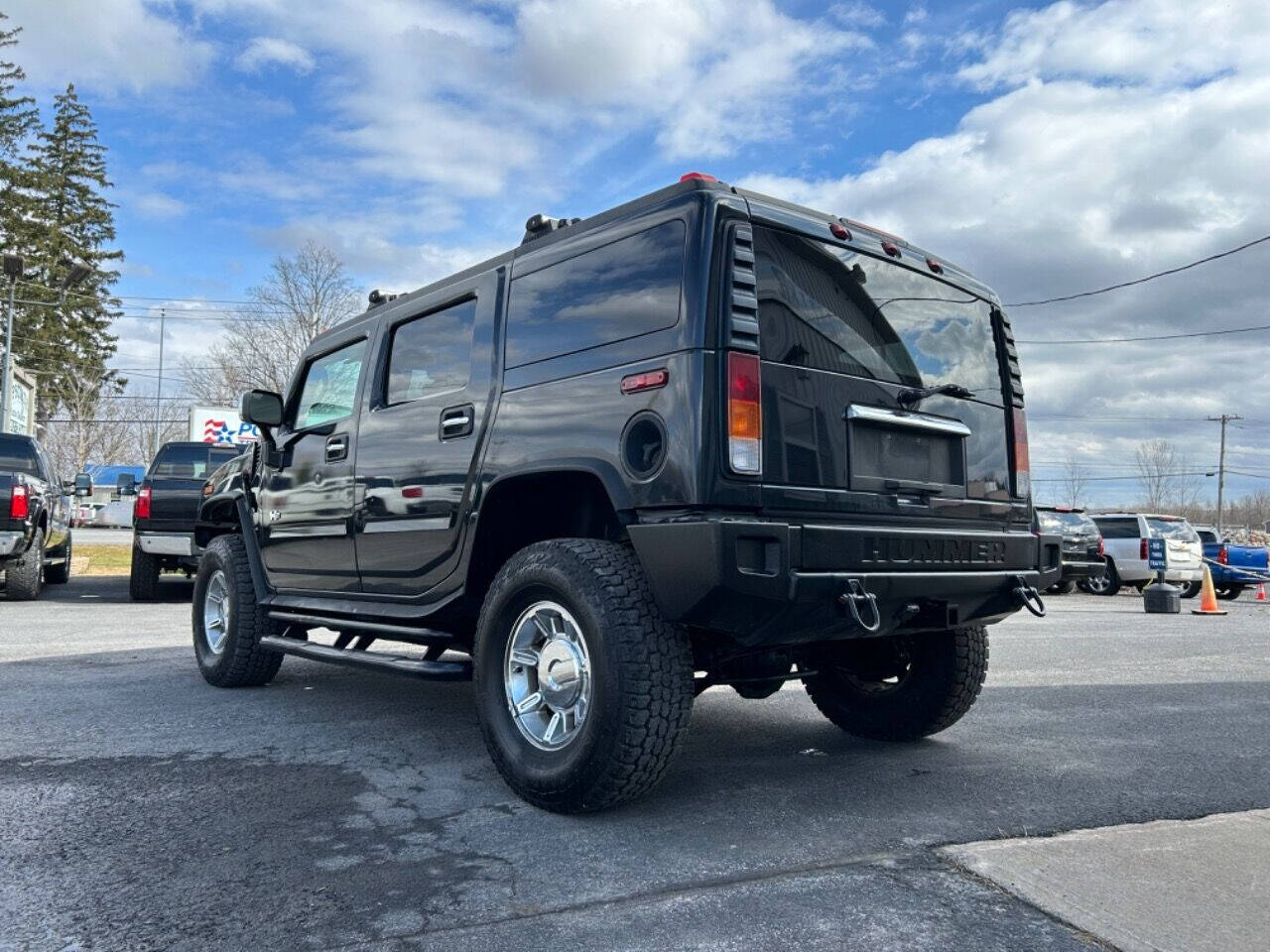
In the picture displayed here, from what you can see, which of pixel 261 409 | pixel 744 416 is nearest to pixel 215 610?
pixel 261 409

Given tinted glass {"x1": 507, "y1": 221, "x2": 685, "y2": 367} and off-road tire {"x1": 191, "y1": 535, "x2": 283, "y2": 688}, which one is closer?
tinted glass {"x1": 507, "y1": 221, "x2": 685, "y2": 367}

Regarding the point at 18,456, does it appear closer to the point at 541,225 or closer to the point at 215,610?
the point at 215,610

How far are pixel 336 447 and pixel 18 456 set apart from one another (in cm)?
985

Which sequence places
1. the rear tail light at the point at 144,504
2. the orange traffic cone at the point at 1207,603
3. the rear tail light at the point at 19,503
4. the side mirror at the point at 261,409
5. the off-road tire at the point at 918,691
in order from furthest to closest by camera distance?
the orange traffic cone at the point at 1207,603 < the rear tail light at the point at 144,504 < the rear tail light at the point at 19,503 < the side mirror at the point at 261,409 < the off-road tire at the point at 918,691

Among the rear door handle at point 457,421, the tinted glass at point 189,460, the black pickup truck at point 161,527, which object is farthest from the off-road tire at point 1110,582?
the rear door handle at point 457,421

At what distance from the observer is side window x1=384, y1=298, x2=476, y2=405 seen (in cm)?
446

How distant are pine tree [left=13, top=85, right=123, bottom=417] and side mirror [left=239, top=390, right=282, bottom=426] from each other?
4838 cm

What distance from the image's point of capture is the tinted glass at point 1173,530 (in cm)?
1936

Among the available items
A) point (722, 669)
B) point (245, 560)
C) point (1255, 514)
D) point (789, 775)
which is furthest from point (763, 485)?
point (1255, 514)

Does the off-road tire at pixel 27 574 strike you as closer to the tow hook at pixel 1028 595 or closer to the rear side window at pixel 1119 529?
the tow hook at pixel 1028 595

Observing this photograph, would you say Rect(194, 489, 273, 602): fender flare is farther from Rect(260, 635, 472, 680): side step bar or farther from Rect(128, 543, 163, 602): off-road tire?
Rect(128, 543, 163, 602): off-road tire

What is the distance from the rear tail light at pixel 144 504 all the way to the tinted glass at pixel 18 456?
5.98ft

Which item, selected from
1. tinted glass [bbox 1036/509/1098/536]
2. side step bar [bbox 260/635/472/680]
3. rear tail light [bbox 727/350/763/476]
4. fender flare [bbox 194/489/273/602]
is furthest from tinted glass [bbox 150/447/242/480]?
tinted glass [bbox 1036/509/1098/536]

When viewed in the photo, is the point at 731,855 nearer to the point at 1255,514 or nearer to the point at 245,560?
the point at 245,560
